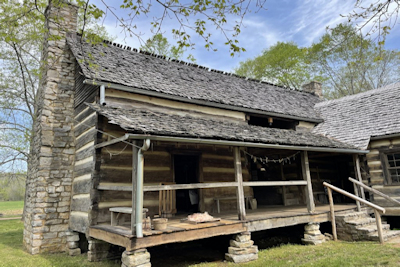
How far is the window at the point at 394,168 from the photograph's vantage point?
439 inches

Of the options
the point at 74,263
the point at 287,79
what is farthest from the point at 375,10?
the point at 287,79

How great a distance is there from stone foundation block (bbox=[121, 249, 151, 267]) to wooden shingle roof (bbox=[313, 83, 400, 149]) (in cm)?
929

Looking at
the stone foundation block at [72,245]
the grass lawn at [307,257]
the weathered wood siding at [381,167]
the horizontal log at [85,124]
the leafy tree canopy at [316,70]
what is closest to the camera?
the grass lawn at [307,257]

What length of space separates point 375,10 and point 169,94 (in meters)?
6.08

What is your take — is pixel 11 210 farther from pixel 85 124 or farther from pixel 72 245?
pixel 85 124

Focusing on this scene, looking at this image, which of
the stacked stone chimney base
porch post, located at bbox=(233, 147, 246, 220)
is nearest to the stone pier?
the stacked stone chimney base

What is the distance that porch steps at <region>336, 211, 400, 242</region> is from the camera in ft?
27.6

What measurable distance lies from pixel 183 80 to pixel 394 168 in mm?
8971

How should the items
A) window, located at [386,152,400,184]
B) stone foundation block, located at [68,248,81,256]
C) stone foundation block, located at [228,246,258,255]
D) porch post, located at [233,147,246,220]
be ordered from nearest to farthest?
stone foundation block, located at [228,246,258,255]
porch post, located at [233,147,246,220]
stone foundation block, located at [68,248,81,256]
window, located at [386,152,400,184]

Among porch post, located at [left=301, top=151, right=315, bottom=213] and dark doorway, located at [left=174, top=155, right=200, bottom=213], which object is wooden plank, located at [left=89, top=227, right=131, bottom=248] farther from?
porch post, located at [left=301, top=151, right=315, bottom=213]

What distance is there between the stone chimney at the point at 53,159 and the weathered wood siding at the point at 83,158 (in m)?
0.35

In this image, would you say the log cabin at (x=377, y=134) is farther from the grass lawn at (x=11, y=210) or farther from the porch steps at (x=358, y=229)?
the grass lawn at (x=11, y=210)

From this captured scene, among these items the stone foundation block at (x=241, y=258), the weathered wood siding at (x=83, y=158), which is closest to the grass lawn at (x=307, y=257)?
the stone foundation block at (x=241, y=258)

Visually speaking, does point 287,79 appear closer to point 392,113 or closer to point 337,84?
point 337,84
